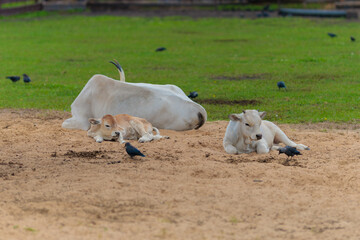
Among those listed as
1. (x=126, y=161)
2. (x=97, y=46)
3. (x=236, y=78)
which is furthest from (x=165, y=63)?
(x=126, y=161)

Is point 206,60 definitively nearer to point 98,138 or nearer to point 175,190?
point 98,138

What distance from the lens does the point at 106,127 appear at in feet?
30.9

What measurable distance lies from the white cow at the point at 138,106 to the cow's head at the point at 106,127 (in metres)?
0.71

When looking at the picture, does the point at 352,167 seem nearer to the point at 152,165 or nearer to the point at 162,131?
the point at 152,165

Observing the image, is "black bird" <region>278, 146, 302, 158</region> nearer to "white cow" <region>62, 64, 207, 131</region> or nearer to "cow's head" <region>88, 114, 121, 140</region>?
"white cow" <region>62, 64, 207, 131</region>

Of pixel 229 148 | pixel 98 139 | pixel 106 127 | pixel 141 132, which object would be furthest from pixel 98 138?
pixel 229 148

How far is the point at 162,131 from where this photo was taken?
10125mm

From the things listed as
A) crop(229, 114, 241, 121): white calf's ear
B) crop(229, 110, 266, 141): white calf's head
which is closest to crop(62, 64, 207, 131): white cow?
crop(229, 114, 241, 121): white calf's ear

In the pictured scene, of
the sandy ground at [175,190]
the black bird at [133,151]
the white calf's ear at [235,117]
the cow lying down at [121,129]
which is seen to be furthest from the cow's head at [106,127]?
the white calf's ear at [235,117]

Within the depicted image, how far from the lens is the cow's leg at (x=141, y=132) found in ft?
30.7

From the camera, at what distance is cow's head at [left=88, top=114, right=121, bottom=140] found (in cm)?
937

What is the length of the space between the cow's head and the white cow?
707 millimetres

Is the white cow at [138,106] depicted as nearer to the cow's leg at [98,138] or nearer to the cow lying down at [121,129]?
the cow lying down at [121,129]

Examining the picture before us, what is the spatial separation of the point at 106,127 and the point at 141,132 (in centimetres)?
52
